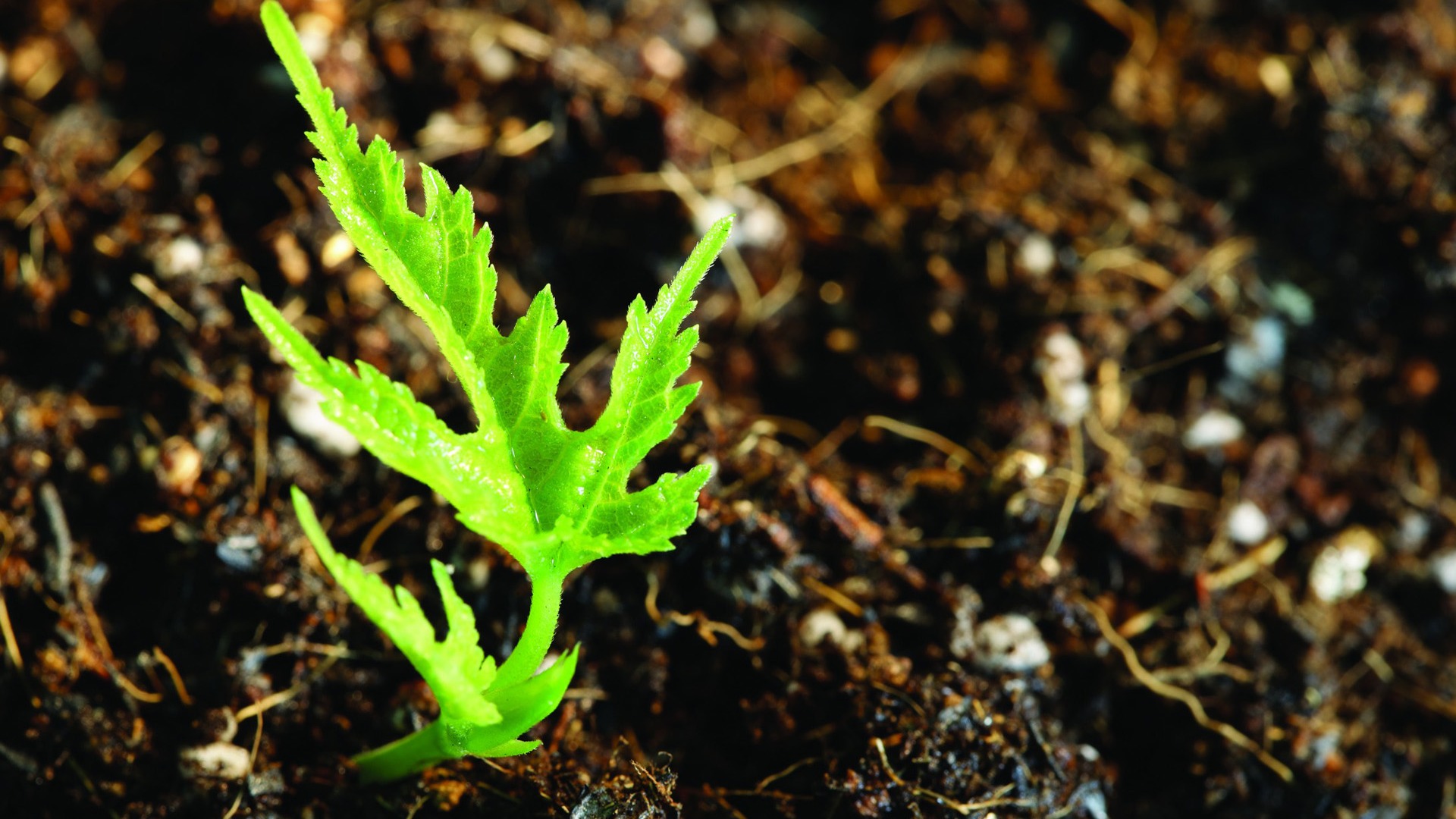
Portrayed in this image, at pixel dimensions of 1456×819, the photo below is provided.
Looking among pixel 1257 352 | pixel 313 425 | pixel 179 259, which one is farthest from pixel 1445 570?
pixel 179 259

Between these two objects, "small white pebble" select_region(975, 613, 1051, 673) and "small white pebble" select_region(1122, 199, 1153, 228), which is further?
"small white pebble" select_region(1122, 199, 1153, 228)

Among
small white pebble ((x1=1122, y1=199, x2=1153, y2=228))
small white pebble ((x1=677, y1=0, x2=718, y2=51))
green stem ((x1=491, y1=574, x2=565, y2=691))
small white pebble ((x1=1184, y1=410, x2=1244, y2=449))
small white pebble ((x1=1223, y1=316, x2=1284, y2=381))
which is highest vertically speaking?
small white pebble ((x1=677, y1=0, x2=718, y2=51))

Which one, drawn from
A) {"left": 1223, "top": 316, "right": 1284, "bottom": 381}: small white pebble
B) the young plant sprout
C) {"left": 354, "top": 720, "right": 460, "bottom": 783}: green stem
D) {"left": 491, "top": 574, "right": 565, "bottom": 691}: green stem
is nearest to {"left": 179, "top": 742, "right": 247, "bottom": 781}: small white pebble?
{"left": 354, "top": 720, "right": 460, "bottom": 783}: green stem

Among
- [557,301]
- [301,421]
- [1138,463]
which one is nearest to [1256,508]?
[1138,463]

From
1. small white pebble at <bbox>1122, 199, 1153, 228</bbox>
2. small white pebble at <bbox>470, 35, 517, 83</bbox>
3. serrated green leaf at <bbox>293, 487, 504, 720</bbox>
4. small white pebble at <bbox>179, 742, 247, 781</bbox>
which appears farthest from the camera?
small white pebble at <bbox>1122, 199, 1153, 228</bbox>

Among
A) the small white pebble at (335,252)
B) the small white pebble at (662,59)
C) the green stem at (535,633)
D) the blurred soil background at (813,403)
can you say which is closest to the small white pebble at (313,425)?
the blurred soil background at (813,403)

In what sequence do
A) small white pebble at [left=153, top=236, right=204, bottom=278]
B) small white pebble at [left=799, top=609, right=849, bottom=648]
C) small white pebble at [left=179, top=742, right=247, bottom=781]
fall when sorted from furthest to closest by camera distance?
small white pebble at [left=153, top=236, right=204, bottom=278] < small white pebble at [left=799, top=609, right=849, bottom=648] < small white pebble at [left=179, top=742, right=247, bottom=781]

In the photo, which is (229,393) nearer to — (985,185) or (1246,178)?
(985,185)

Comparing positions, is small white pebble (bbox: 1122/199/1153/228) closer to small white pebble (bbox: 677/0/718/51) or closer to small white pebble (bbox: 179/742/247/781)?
small white pebble (bbox: 677/0/718/51)
